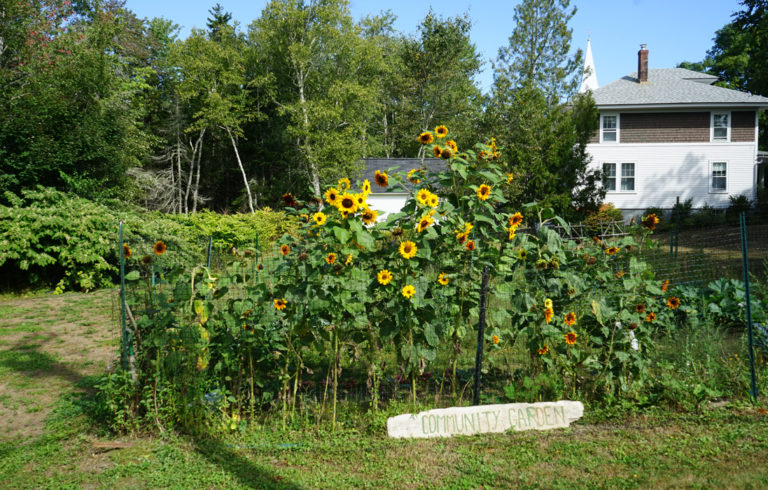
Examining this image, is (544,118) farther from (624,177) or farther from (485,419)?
(485,419)

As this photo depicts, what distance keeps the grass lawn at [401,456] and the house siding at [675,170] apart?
19165mm

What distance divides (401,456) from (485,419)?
654mm

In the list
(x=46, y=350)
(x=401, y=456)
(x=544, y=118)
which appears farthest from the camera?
(x=544, y=118)

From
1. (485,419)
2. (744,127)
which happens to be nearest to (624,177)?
(744,127)

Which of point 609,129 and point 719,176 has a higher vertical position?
point 609,129

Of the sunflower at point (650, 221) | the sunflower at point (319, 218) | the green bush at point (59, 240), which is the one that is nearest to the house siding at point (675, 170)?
the green bush at point (59, 240)

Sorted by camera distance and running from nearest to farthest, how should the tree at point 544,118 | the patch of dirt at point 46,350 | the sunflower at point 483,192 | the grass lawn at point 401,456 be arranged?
the grass lawn at point 401,456 → the sunflower at point 483,192 → the patch of dirt at point 46,350 → the tree at point 544,118

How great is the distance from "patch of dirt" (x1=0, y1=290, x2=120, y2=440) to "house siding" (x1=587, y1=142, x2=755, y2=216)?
1883 centimetres

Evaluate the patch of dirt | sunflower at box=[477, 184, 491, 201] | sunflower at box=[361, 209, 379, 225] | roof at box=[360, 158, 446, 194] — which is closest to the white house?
roof at box=[360, 158, 446, 194]

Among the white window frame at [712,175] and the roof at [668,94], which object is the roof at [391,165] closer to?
the roof at [668,94]

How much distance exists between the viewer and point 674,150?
2119 cm

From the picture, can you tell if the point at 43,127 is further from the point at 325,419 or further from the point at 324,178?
the point at 324,178

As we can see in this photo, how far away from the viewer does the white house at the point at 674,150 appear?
68.8 feet

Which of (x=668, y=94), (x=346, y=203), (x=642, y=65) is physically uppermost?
(x=642, y=65)
